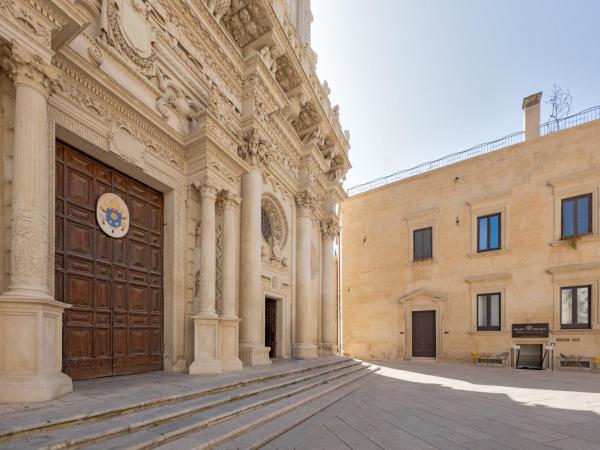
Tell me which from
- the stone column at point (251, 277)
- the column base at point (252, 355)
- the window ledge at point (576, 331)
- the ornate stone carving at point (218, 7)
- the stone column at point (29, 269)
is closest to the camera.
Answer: the stone column at point (29, 269)

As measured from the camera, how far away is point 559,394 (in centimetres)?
877

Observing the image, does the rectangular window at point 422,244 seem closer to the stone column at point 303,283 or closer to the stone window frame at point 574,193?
the stone window frame at point 574,193

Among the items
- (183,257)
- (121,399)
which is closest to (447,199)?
(183,257)

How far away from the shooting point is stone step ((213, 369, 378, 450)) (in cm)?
450

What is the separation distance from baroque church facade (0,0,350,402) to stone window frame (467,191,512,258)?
32.4 feet

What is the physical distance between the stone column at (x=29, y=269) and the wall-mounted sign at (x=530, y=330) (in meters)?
16.7

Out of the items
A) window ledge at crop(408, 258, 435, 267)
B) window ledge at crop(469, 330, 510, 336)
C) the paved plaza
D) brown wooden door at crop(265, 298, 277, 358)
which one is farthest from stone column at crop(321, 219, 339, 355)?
the paved plaza

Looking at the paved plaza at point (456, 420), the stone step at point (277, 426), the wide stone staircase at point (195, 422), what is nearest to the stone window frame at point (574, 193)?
the paved plaza at point (456, 420)

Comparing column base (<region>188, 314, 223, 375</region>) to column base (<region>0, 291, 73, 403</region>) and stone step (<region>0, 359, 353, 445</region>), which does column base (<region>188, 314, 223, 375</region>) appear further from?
column base (<region>0, 291, 73, 403</region>)

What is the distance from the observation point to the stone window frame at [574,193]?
15.2 metres

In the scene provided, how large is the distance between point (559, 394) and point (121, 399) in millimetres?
9041

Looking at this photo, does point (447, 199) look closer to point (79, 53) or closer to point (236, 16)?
point (236, 16)

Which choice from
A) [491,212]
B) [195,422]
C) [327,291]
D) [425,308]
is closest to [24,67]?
[195,422]

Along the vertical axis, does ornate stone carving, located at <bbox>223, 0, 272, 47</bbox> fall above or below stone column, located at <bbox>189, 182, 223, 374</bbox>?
above
